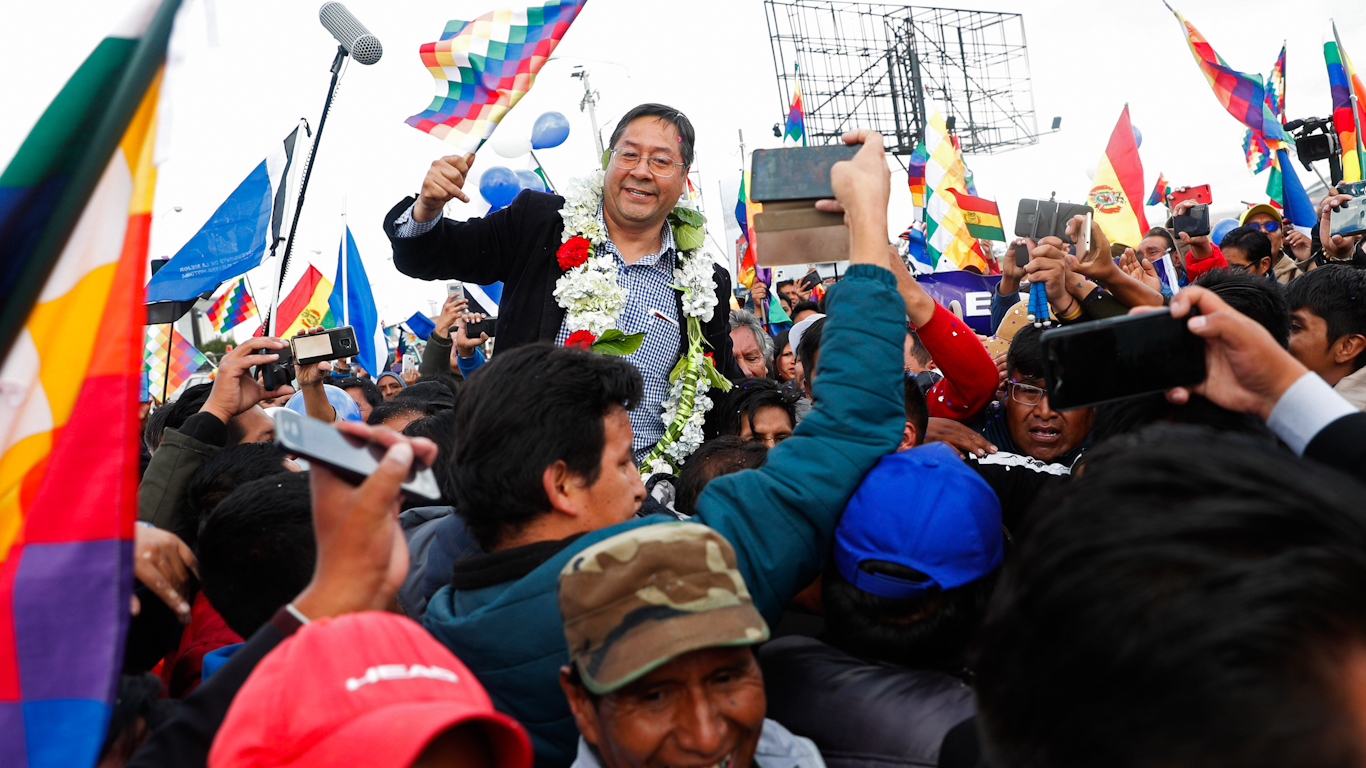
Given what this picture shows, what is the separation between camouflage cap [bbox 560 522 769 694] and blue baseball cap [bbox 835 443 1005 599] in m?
0.41

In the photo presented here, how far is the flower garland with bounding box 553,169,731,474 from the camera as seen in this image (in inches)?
133

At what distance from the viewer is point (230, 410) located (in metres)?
3.53

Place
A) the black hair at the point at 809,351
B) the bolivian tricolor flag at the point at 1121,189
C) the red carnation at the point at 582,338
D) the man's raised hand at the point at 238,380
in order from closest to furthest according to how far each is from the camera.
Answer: the red carnation at the point at 582,338 → the man's raised hand at the point at 238,380 → the black hair at the point at 809,351 → the bolivian tricolor flag at the point at 1121,189

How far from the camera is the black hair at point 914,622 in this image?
1.84 metres

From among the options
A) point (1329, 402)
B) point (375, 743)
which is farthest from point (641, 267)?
point (375, 743)

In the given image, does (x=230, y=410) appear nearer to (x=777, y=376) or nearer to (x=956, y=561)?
(x=956, y=561)

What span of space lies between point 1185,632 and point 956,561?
1098 mm

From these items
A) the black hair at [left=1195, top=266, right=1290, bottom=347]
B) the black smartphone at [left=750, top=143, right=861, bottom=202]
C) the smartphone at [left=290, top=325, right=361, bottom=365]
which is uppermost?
the black smartphone at [left=750, top=143, right=861, bottom=202]

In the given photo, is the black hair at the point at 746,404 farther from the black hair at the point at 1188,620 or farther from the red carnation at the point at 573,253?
the black hair at the point at 1188,620

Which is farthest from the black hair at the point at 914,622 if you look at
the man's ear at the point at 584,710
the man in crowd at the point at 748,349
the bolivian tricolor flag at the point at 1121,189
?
the bolivian tricolor flag at the point at 1121,189

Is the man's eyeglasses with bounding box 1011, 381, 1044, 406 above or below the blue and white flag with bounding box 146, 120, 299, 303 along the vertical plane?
below

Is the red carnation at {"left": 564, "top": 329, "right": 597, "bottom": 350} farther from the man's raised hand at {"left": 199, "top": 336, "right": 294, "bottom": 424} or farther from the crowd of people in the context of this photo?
the man's raised hand at {"left": 199, "top": 336, "right": 294, "bottom": 424}

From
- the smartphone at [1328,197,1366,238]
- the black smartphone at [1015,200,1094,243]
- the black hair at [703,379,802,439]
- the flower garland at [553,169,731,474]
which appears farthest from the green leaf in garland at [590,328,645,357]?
the smartphone at [1328,197,1366,238]

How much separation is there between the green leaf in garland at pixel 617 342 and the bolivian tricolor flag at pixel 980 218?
21.2 ft
